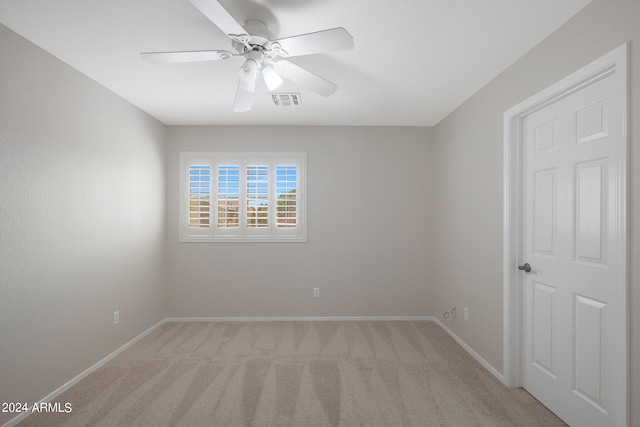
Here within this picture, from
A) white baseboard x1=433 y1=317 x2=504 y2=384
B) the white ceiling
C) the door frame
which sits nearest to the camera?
the door frame

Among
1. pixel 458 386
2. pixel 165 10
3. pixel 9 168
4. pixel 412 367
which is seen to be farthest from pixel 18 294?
pixel 458 386

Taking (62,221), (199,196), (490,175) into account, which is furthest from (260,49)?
(199,196)

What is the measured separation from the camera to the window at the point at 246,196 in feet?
13.0

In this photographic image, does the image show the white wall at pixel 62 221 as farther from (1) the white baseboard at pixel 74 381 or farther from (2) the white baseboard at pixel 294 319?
(2) the white baseboard at pixel 294 319

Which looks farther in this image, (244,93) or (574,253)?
(244,93)

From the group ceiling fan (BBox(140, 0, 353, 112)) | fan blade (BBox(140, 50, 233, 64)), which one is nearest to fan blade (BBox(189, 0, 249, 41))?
ceiling fan (BBox(140, 0, 353, 112))

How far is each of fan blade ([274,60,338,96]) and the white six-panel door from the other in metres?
1.52

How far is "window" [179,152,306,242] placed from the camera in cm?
397

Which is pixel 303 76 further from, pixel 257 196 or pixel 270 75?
pixel 257 196

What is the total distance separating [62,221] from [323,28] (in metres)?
2.37

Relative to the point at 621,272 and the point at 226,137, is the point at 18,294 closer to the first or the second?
the point at 226,137

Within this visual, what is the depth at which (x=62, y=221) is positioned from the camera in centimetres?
236

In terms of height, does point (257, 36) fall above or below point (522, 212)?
above

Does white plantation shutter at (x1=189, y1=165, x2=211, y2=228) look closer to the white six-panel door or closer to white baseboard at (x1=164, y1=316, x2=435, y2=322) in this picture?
white baseboard at (x1=164, y1=316, x2=435, y2=322)
